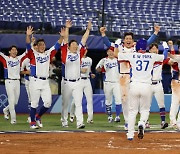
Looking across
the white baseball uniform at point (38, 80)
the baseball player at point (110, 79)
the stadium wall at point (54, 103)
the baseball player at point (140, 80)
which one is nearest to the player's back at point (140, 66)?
the baseball player at point (140, 80)

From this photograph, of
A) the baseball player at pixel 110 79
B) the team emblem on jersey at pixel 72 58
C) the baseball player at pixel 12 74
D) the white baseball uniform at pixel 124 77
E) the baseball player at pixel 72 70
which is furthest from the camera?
the baseball player at pixel 110 79

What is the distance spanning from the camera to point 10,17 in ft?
78.1

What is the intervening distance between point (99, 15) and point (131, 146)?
553 inches

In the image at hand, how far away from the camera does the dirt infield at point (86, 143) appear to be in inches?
366

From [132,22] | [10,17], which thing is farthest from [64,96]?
[132,22]

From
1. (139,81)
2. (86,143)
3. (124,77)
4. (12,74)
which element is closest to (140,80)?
(139,81)

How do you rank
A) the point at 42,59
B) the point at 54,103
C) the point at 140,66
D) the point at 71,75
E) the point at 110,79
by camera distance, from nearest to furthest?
1. the point at 140,66
2. the point at 71,75
3. the point at 42,59
4. the point at 110,79
5. the point at 54,103

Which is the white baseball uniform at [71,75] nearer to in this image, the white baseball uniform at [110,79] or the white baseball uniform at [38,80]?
the white baseball uniform at [38,80]

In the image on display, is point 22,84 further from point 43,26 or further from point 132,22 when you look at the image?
point 132,22

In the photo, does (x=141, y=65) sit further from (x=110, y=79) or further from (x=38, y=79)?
(x=110, y=79)

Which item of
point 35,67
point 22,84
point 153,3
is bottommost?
point 22,84

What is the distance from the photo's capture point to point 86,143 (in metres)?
10.5

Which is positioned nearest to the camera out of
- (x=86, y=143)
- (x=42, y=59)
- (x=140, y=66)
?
(x=86, y=143)

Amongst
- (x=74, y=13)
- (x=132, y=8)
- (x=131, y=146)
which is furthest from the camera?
(x=132, y=8)
